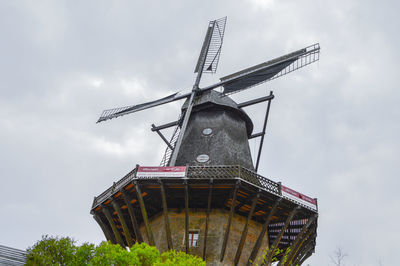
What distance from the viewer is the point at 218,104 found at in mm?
27766

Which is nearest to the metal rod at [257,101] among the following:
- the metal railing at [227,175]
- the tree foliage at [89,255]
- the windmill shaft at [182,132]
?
the windmill shaft at [182,132]

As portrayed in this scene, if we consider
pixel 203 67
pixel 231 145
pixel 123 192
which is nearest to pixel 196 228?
pixel 123 192

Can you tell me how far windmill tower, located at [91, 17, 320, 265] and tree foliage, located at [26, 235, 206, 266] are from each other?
343cm

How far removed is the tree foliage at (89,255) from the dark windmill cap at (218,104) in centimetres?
1323

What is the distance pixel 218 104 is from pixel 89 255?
1478cm

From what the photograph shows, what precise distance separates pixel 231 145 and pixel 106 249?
11.8 m

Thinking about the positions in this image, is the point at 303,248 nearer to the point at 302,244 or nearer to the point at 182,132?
the point at 302,244

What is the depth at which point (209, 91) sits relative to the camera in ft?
97.4

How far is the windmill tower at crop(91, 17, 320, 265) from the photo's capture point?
20.5 metres

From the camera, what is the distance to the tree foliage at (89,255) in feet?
50.9

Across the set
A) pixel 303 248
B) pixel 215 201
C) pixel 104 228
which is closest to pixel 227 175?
pixel 215 201

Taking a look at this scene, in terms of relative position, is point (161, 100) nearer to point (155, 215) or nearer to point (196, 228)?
point (155, 215)

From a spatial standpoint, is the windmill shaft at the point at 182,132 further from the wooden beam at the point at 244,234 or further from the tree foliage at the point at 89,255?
the tree foliage at the point at 89,255

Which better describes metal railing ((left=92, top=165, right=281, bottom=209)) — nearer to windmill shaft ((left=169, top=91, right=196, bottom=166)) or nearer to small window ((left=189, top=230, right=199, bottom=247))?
windmill shaft ((left=169, top=91, right=196, bottom=166))
